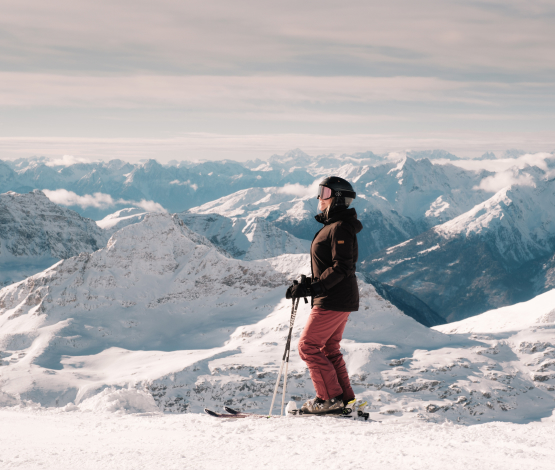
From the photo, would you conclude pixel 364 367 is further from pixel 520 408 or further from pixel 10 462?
pixel 10 462

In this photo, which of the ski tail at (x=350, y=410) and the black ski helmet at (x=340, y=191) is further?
the ski tail at (x=350, y=410)

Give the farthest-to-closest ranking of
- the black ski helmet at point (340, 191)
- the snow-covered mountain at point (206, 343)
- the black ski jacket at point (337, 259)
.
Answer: the snow-covered mountain at point (206, 343)
the black ski helmet at point (340, 191)
the black ski jacket at point (337, 259)

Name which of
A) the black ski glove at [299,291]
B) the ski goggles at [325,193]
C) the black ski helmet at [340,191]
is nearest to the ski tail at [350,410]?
the black ski glove at [299,291]

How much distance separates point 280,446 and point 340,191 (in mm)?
4632

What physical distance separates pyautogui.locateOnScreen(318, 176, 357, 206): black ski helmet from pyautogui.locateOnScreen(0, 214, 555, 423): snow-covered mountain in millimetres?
34621

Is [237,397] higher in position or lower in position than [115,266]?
lower

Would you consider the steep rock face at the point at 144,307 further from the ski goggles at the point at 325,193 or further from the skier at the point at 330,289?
the ski goggles at the point at 325,193

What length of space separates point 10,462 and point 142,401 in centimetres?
928

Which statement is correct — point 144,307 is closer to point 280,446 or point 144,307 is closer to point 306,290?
point 306,290

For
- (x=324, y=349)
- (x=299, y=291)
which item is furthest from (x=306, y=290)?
(x=324, y=349)

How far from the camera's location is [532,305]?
287ft

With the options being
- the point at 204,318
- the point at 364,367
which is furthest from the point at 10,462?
the point at 204,318

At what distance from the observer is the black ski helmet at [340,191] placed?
838 centimetres

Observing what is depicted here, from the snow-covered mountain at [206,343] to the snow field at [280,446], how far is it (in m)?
31.4
